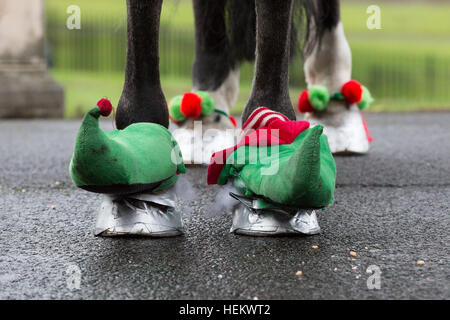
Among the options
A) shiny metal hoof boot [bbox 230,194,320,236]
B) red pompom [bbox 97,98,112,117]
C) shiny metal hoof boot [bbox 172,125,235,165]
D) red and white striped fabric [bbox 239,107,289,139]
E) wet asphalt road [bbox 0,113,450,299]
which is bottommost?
wet asphalt road [bbox 0,113,450,299]

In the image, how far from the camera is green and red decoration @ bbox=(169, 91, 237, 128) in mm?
1898

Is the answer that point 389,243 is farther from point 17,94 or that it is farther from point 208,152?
point 17,94

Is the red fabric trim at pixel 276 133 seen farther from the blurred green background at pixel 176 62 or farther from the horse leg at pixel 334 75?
the blurred green background at pixel 176 62

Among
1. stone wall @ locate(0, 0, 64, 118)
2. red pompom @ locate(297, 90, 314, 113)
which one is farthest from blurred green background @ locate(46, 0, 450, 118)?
red pompom @ locate(297, 90, 314, 113)

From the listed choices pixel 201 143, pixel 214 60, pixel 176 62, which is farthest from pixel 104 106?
pixel 176 62

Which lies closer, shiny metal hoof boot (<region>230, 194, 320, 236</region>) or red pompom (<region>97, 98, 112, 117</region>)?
red pompom (<region>97, 98, 112, 117</region>)

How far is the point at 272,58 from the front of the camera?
131 cm

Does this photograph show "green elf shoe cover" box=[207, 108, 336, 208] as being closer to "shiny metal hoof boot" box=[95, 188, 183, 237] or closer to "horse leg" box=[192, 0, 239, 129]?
"shiny metal hoof boot" box=[95, 188, 183, 237]

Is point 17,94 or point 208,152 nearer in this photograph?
point 208,152

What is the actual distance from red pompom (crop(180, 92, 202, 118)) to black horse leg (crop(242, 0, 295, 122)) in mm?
555

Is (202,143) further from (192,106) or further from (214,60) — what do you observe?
(214,60)

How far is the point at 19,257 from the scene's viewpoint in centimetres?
109

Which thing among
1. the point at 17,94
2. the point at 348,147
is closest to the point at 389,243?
the point at 348,147
